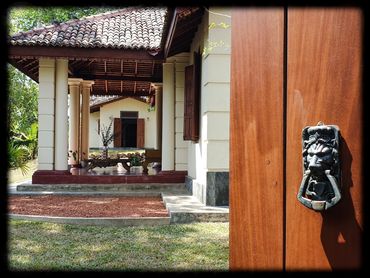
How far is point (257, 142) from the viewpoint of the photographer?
5.74 ft

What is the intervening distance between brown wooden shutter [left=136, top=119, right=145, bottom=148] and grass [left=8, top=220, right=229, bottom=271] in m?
21.1

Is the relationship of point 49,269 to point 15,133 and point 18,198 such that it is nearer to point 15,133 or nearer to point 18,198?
point 18,198

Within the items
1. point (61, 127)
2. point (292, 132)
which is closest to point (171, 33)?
point (61, 127)

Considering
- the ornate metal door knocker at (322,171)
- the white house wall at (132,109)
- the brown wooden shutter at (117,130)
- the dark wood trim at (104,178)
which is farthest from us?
the white house wall at (132,109)

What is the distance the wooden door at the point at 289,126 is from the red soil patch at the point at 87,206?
4987 millimetres

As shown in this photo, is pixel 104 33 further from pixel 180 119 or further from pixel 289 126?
pixel 289 126

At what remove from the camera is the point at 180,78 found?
32.6 feet

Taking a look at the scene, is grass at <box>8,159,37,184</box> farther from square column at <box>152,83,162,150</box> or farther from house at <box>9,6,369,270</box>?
house at <box>9,6,369,270</box>

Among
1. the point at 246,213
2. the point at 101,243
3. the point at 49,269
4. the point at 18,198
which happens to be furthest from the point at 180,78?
the point at 246,213

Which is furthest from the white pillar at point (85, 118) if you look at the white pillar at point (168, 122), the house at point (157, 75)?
the white pillar at point (168, 122)

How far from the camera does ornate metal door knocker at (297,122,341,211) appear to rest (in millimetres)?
1389

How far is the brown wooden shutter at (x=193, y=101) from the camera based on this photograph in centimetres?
795

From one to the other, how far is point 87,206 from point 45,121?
2.95 m

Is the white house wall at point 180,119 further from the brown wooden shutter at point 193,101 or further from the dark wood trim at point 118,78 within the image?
the dark wood trim at point 118,78
